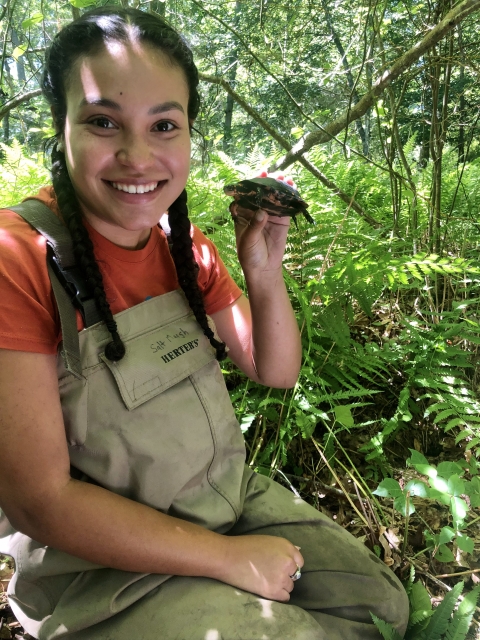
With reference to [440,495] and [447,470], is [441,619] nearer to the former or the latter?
[440,495]

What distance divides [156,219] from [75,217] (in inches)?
10.8

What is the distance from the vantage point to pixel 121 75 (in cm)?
127

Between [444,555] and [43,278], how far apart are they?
1.93m

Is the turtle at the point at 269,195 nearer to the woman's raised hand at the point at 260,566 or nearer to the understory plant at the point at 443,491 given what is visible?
the understory plant at the point at 443,491

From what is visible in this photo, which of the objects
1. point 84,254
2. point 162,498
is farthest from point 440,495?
point 84,254

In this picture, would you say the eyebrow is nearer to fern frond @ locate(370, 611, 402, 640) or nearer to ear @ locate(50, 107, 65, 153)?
ear @ locate(50, 107, 65, 153)

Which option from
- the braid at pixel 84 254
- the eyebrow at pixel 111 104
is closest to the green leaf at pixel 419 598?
the braid at pixel 84 254

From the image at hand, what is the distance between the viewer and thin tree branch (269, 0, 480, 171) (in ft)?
7.53

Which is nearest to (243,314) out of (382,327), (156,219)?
(156,219)

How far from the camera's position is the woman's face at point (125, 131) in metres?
1.27

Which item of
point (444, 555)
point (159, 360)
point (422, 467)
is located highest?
point (159, 360)

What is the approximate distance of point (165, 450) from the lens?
1.45 m

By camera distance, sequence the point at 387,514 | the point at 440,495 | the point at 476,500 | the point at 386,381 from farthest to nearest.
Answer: the point at 386,381, the point at 387,514, the point at 476,500, the point at 440,495

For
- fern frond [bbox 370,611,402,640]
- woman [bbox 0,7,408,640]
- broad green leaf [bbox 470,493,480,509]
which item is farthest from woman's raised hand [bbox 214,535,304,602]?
broad green leaf [bbox 470,493,480,509]
